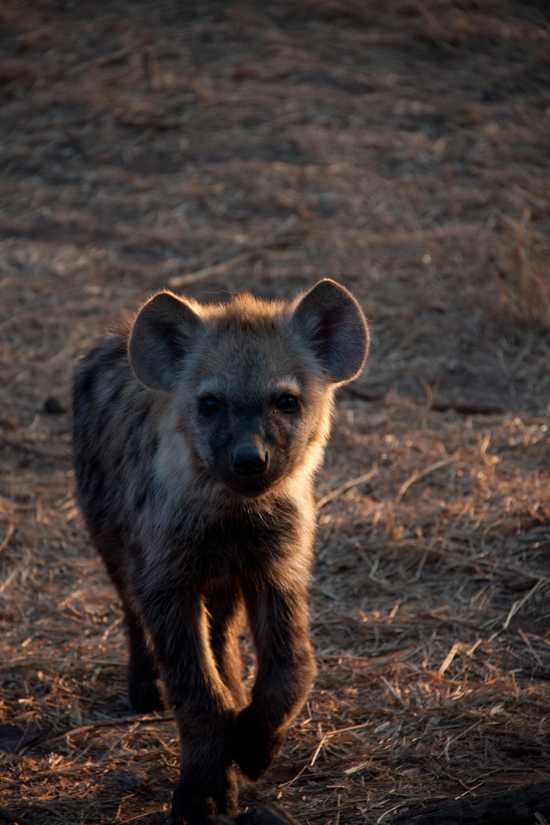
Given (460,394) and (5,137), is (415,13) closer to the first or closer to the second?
(5,137)

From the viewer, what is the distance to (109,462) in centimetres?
339

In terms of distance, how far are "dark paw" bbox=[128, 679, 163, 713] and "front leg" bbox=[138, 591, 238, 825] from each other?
1.80 feet

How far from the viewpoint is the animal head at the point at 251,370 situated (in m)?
2.75

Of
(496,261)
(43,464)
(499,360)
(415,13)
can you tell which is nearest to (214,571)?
(43,464)

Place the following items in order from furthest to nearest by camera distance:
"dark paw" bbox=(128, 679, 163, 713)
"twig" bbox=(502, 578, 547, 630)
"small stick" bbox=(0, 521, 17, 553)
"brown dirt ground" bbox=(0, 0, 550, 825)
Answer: "small stick" bbox=(0, 521, 17, 553), "twig" bbox=(502, 578, 547, 630), "dark paw" bbox=(128, 679, 163, 713), "brown dirt ground" bbox=(0, 0, 550, 825)

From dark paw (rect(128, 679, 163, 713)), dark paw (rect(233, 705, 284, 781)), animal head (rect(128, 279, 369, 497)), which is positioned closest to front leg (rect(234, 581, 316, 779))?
dark paw (rect(233, 705, 284, 781))

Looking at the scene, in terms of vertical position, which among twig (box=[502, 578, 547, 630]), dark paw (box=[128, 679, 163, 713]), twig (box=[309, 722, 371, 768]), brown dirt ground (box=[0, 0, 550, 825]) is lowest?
brown dirt ground (box=[0, 0, 550, 825])

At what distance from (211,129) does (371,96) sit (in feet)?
4.61

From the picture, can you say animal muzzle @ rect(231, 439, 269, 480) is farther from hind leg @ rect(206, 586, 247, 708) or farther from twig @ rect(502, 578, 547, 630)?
twig @ rect(502, 578, 547, 630)

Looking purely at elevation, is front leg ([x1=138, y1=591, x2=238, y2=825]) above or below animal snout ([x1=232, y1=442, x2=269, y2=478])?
below

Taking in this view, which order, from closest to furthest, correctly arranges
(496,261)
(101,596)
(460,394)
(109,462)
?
(109,462) → (101,596) → (460,394) → (496,261)

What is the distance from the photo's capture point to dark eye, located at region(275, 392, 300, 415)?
2.83 meters

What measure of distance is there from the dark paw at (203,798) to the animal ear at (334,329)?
107cm

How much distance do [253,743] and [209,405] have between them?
807mm
